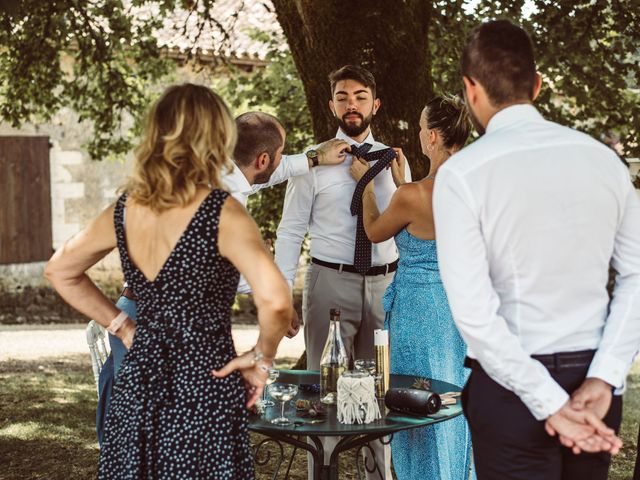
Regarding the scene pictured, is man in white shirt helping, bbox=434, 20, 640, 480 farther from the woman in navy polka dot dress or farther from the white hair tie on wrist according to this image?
the white hair tie on wrist

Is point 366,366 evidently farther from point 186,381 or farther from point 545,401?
point 545,401

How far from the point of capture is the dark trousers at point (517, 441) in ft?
7.22

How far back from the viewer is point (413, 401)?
307cm

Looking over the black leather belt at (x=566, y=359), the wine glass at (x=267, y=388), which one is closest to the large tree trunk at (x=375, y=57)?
the wine glass at (x=267, y=388)

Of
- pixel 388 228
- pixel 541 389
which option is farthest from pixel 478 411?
pixel 388 228

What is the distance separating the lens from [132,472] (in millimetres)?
2434

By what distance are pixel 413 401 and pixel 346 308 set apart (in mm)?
1345

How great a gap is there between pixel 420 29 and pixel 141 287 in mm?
3779

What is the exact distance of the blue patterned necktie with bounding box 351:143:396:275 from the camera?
4.31m

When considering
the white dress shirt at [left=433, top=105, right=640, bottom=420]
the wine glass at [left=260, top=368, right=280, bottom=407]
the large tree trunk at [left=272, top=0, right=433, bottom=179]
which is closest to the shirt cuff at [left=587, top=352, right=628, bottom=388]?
the white dress shirt at [left=433, top=105, right=640, bottom=420]

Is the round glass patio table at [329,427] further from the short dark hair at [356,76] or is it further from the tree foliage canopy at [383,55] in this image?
the tree foliage canopy at [383,55]

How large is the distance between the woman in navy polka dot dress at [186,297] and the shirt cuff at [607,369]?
81cm

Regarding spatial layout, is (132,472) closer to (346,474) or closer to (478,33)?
(478,33)

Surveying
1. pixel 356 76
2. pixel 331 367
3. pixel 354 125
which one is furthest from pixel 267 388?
pixel 356 76
